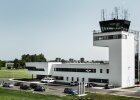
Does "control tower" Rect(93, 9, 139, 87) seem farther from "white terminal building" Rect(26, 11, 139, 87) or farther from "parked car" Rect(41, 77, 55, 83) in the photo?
"parked car" Rect(41, 77, 55, 83)

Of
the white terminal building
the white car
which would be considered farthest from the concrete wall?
the white car

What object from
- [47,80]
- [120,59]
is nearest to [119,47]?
[120,59]

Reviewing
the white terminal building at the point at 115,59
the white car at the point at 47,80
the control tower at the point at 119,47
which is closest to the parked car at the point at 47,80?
the white car at the point at 47,80

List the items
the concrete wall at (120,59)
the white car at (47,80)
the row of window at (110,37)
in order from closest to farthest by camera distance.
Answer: the concrete wall at (120,59) → the row of window at (110,37) → the white car at (47,80)

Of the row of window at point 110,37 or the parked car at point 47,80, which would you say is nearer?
the row of window at point 110,37

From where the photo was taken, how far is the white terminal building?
7275 cm

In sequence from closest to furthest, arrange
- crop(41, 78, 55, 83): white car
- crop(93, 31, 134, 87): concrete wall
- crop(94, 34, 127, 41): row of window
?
1. crop(93, 31, 134, 87): concrete wall
2. crop(94, 34, 127, 41): row of window
3. crop(41, 78, 55, 83): white car

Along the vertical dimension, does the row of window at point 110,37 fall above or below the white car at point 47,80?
above

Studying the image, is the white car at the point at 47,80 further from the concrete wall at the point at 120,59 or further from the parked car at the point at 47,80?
the concrete wall at the point at 120,59

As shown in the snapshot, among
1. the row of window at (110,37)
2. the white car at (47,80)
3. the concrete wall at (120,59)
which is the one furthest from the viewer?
the white car at (47,80)

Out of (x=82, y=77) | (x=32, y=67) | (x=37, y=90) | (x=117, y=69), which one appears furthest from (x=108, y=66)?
(x=32, y=67)

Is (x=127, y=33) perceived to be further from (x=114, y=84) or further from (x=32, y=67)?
(x=32, y=67)

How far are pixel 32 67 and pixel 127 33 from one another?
34345 mm

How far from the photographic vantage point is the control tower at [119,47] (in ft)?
238
